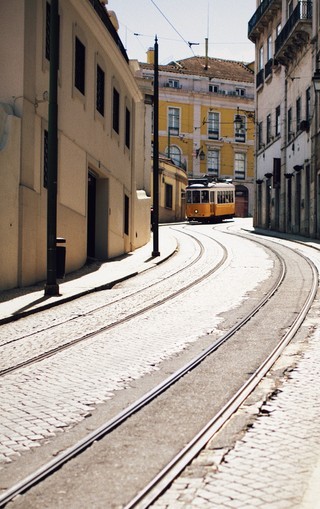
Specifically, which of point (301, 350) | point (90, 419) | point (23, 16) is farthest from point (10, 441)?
point (23, 16)

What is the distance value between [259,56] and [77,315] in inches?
1585

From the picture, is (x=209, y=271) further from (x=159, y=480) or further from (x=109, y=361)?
(x=159, y=480)

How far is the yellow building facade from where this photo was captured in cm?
7006

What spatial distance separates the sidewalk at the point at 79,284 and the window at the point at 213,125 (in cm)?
4551

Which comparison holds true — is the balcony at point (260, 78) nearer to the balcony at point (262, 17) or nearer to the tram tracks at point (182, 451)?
the balcony at point (262, 17)

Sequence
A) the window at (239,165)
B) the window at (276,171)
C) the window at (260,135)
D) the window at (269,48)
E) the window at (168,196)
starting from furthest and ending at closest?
the window at (239,165) → the window at (168,196) → the window at (260,135) → the window at (269,48) → the window at (276,171)

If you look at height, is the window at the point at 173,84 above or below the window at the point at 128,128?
above

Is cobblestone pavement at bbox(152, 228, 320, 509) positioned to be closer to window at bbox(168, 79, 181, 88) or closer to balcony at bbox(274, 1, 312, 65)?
balcony at bbox(274, 1, 312, 65)

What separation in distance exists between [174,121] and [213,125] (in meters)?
4.16

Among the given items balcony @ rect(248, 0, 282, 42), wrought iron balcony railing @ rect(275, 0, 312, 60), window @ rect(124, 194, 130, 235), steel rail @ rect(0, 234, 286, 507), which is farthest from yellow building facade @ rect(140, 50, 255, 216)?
steel rail @ rect(0, 234, 286, 507)

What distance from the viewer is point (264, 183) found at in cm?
4691

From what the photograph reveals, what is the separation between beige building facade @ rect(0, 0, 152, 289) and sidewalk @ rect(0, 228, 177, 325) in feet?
1.61

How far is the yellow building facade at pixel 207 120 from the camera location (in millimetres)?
70062

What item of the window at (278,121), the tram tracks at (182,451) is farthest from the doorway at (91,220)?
the window at (278,121)
